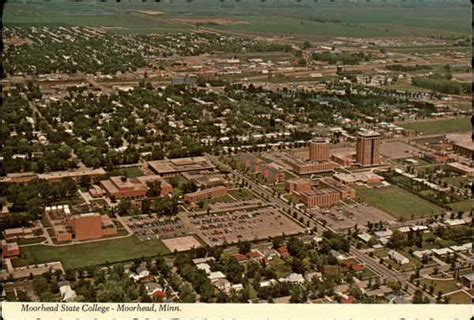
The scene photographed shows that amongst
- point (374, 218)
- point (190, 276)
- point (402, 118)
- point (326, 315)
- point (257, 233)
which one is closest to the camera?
point (326, 315)

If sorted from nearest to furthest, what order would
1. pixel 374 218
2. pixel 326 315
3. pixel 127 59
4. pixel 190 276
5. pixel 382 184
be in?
1. pixel 326 315
2. pixel 190 276
3. pixel 374 218
4. pixel 382 184
5. pixel 127 59

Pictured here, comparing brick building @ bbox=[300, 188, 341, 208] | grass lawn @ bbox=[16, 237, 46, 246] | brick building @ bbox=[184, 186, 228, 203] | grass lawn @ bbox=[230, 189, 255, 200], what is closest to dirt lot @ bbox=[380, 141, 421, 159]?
brick building @ bbox=[300, 188, 341, 208]

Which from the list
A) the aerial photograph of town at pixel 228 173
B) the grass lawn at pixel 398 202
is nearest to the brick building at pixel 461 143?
the aerial photograph of town at pixel 228 173

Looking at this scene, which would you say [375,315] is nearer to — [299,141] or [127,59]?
[299,141]

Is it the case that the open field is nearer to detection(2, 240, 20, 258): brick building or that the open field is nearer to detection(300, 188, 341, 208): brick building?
detection(300, 188, 341, 208): brick building

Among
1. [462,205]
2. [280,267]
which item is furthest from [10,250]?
[462,205]

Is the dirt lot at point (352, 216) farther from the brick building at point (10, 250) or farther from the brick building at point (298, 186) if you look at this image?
the brick building at point (10, 250)

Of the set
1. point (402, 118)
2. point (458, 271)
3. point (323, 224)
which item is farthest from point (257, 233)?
point (402, 118)
